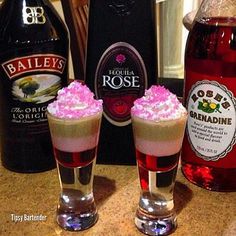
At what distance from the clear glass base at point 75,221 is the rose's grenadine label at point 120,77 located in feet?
0.60

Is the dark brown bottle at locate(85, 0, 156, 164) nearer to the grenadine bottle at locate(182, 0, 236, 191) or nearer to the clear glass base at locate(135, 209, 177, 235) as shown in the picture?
the grenadine bottle at locate(182, 0, 236, 191)

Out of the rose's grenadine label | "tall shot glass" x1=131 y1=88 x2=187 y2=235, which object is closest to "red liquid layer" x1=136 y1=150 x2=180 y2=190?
"tall shot glass" x1=131 y1=88 x2=187 y2=235

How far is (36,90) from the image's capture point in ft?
2.21

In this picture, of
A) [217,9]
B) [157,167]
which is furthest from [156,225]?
[217,9]

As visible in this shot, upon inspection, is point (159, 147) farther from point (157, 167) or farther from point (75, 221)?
point (75, 221)

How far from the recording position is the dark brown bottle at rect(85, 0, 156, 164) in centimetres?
68

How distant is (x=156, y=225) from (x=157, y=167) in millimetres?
69

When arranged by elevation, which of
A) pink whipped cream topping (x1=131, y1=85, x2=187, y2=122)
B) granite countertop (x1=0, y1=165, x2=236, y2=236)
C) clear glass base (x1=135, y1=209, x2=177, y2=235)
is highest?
pink whipped cream topping (x1=131, y1=85, x2=187, y2=122)

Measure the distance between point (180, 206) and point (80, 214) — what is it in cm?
13

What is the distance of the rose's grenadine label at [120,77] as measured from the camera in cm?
69

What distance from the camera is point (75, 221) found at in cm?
58

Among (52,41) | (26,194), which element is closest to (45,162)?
(26,194)

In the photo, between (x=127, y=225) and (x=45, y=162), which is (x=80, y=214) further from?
(x=45, y=162)

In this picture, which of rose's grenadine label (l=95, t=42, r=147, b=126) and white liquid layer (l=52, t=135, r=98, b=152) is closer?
white liquid layer (l=52, t=135, r=98, b=152)
